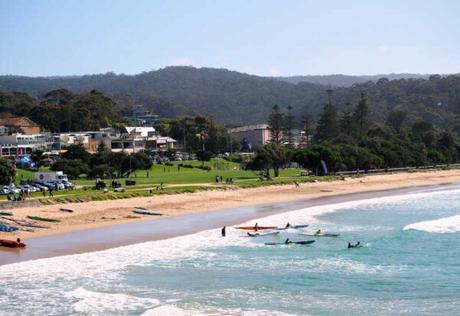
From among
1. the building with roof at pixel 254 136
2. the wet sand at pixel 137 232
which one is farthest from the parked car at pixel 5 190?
the building with roof at pixel 254 136

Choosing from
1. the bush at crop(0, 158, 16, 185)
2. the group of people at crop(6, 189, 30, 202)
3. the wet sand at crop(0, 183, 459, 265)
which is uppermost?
the bush at crop(0, 158, 16, 185)

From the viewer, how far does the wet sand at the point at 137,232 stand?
106 ft

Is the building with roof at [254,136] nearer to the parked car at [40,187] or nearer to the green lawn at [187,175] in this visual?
the green lawn at [187,175]

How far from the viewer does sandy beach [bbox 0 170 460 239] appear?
4084 cm

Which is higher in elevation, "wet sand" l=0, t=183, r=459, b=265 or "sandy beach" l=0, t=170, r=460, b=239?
"sandy beach" l=0, t=170, r=460, b=239

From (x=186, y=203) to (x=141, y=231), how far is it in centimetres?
1220

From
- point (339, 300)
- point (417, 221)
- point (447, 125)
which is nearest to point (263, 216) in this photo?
point (417, 221)

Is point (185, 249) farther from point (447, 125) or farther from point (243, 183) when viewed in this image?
point (447, 125)

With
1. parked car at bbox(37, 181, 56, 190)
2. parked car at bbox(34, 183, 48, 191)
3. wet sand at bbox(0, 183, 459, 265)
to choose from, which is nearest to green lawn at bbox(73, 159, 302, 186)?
parked car at bbox(37, 181, 56, 190)

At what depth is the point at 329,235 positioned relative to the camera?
37.0 meters

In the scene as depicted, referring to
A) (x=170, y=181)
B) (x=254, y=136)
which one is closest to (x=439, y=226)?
(x=170, y=181)

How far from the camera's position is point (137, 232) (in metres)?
38.2

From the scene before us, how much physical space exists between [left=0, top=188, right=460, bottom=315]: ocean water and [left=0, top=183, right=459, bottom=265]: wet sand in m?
1.42

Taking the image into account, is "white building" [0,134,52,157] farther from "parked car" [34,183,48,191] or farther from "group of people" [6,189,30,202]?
"group of people" [6,189,30,202]
